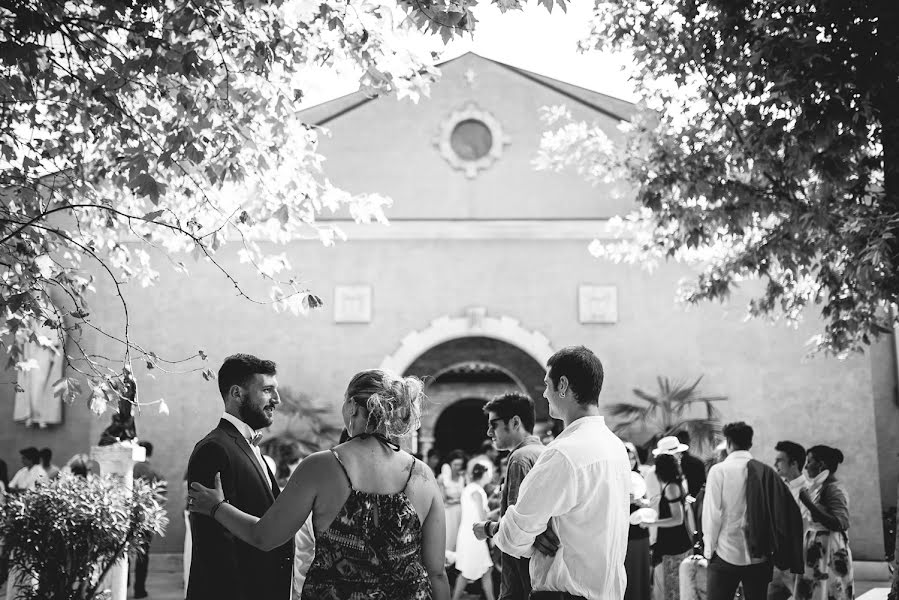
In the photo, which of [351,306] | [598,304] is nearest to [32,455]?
[351,306]

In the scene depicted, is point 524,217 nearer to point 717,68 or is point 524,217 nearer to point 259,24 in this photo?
point 717,68

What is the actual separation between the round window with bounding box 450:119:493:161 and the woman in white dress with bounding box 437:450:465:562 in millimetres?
5077

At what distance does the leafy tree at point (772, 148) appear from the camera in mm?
7023

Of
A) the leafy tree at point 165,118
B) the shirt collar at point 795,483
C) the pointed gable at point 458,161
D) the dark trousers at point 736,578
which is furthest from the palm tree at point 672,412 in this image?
the leafy tree at point 165,118

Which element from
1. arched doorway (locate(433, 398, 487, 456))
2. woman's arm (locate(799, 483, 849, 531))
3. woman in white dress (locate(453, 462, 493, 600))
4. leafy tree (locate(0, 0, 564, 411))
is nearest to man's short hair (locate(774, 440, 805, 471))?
woman's arm (locate(799, 483, 849, 531))

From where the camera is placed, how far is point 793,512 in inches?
267

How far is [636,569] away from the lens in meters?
6.97

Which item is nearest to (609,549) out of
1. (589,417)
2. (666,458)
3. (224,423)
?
(589,417)

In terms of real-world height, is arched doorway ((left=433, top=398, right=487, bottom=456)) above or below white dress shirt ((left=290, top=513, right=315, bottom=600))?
above

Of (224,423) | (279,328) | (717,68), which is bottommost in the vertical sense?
(224,423)

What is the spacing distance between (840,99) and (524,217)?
8527mm

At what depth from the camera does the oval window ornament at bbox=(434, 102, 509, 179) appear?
1528cm

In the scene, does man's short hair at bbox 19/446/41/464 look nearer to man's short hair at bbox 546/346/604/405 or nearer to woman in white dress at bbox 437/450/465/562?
woman in white dress at bbox 437/450/465/562

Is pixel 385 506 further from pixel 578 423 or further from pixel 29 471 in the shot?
pixel 29 471
